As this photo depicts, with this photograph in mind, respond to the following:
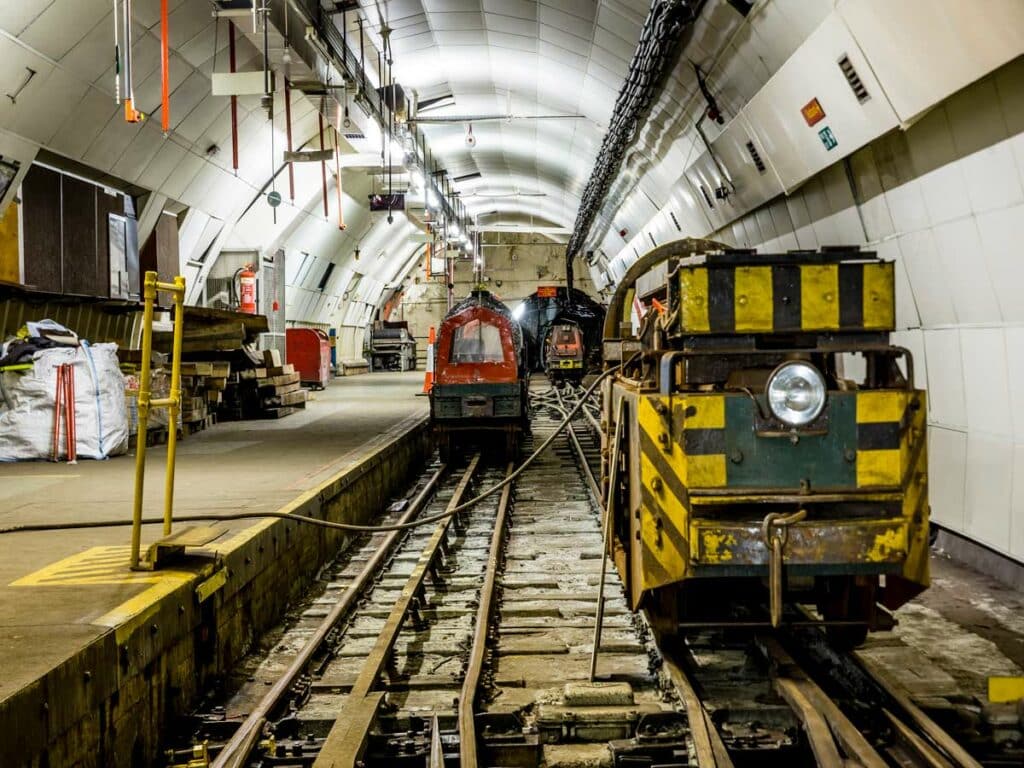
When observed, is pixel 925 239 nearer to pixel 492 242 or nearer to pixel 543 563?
pixel 543 563

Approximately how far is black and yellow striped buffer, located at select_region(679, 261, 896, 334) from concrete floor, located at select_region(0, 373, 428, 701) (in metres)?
2.97

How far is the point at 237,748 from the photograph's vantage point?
12.7 ft

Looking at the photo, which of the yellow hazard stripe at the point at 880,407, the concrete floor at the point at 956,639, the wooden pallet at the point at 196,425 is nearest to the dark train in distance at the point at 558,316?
the wooden pallet at the point at 196,425

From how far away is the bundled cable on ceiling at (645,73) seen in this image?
8258 mm

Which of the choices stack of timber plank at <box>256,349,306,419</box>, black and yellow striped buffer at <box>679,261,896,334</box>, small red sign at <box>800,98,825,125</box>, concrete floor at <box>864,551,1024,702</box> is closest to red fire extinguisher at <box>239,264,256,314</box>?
stack of timber plank at <box>256,349,306,419</box>

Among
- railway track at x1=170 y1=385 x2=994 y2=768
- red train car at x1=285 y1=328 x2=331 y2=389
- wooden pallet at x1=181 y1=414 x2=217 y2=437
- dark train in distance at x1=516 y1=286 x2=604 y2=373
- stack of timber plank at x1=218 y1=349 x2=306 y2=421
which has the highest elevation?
dark train in distance at x1=516 y1=286 x2=604 y2=373

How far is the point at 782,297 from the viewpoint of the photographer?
13.4ft

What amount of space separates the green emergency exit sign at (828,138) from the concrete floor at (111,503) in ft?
16.9

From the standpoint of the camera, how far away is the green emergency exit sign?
7055 millimetres

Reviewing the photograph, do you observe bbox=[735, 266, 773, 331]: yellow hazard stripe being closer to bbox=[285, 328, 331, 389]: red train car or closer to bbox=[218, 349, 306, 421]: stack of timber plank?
bbox=[218, 349, 306, 421]: stack of timber plank

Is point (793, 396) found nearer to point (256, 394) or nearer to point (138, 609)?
point (138, 609)

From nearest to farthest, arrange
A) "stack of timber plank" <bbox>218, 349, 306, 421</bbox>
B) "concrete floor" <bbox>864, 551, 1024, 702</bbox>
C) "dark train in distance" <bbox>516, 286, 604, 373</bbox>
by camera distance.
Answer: "concrete floor" <bbox>864, 551, 1024, 702</bbox>, "stack of timber plank" <bbox>218, 349, 306, 421</bbox>, "dark train in distance" <bbox>516, 286, 604, 373</bbox>

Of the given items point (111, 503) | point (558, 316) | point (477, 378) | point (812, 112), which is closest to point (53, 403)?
point (111, 503)

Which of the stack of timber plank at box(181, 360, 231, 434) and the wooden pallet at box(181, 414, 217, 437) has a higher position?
the stack of timber plank at box(181, 360, 231, 434)
